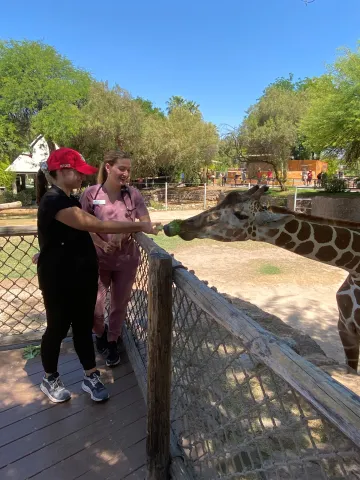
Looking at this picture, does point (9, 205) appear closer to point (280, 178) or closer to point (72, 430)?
point (280, 178)

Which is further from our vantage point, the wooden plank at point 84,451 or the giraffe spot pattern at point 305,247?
the giraffe spot pattern at point 305,247

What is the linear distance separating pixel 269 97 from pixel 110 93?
13691 mm

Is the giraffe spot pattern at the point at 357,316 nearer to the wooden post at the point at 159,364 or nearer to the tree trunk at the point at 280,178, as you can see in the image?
the wooden post at the point at 159,364

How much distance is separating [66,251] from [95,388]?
1.07 meters

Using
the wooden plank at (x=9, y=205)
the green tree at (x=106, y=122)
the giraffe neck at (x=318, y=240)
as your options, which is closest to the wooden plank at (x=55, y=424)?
the giraffe neck at (x=318, y=240)

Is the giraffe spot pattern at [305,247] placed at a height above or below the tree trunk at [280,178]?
below

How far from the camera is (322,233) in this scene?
355 cm

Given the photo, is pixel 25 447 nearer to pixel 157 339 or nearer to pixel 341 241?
pixel 157 339

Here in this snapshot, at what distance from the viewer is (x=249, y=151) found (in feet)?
94.0

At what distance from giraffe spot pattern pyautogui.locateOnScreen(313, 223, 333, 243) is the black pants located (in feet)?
7.17

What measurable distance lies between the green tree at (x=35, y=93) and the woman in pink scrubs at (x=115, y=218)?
18.3m

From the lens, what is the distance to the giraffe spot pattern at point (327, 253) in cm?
354

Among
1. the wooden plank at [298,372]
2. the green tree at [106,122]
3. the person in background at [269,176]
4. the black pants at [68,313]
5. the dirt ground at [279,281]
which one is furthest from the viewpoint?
the person in background at [269,176]

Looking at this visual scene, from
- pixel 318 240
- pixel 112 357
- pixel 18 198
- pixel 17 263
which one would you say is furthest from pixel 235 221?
pixel 18 198
